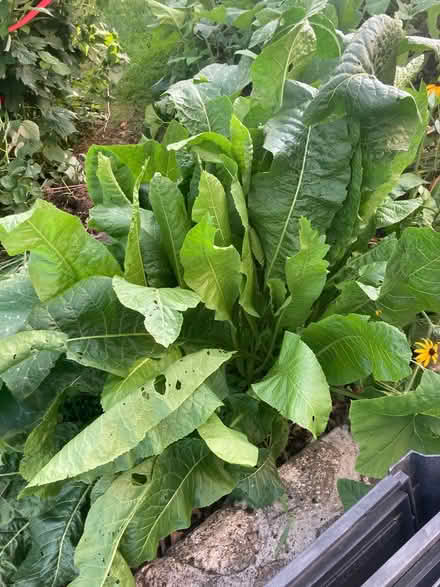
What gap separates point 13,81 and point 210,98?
1381 millimetres

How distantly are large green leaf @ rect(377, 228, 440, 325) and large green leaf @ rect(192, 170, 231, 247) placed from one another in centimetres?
40

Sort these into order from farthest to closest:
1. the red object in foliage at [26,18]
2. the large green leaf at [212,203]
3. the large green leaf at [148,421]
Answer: the red object in foliage at [26,18]
the large green leaf at [212,203]
the large green leaf at [148,421]

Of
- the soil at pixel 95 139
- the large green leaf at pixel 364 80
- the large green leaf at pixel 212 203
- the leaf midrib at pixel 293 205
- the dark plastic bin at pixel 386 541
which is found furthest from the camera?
the soil at pixel 95 139

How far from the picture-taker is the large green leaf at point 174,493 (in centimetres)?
130

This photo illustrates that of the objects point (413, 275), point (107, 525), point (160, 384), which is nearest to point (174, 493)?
point (107, 525)

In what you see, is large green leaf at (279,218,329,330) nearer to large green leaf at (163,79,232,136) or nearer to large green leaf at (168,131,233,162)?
large green leaf at (168,131,233,162)

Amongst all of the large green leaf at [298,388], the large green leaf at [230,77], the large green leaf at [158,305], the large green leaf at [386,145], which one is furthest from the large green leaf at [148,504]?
the large green leaf at [230,77]

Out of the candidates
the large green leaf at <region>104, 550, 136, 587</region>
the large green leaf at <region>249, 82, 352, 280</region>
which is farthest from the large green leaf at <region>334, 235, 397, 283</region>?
the large green leaf at <region>104, 550, 136, 587</region>

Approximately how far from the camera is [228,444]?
122 cm

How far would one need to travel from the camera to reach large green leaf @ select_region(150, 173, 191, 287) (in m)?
1.36

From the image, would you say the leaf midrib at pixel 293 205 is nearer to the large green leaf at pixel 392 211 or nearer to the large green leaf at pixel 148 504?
the large green leaf at pixel 392 211

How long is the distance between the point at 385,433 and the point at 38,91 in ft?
7.34

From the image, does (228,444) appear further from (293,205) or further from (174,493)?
(293,205)

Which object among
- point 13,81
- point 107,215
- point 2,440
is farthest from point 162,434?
point 13,81
